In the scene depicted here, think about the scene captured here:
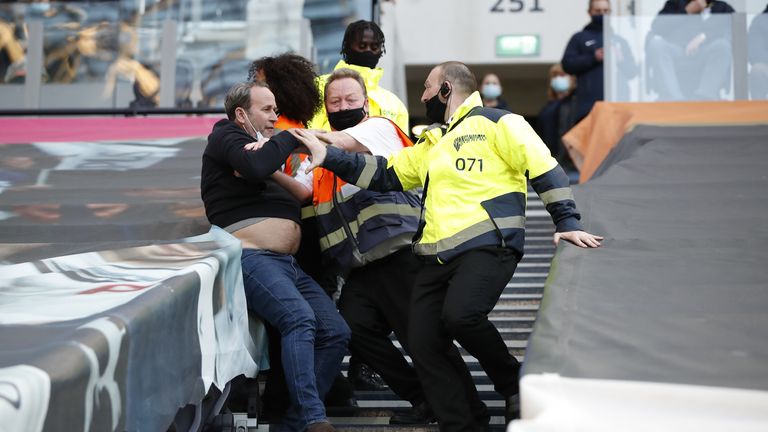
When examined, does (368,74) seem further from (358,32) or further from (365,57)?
(358,32)

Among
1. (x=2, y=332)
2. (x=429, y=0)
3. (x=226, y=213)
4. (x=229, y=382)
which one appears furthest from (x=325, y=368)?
(x=429, y=0)

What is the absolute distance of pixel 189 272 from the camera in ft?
12.5

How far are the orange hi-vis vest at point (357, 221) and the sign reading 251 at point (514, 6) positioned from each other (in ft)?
38.4

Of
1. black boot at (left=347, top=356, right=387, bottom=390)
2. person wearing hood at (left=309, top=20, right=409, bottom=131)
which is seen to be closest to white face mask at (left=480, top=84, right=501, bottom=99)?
person wearing hood at (left=309, top=20, right=409, bottom=131)

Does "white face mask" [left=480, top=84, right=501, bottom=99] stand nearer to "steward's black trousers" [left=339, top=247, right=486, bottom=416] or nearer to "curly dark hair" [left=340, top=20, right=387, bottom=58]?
"curly dark hair" [left=340, top=20, right=387, bottom=58]

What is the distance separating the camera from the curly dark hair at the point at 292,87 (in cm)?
528

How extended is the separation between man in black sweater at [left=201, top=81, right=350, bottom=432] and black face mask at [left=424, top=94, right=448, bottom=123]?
1.97 ft

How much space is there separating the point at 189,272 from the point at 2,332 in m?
0.93

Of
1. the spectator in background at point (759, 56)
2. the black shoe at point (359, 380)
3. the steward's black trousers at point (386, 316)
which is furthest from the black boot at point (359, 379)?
the spectator in background at point (759, 56)

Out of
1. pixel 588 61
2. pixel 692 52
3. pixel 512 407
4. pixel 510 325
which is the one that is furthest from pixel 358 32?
pixel 692 52

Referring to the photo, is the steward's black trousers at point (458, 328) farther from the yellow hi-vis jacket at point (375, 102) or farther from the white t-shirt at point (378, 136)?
the yellow hi-vis jacket at point (375, 102)

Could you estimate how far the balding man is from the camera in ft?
14.2

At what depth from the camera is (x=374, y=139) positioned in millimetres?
5004

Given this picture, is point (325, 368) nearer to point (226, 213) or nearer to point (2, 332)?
point (226, 213)
